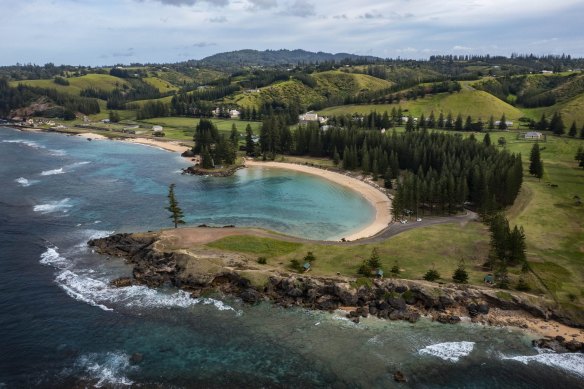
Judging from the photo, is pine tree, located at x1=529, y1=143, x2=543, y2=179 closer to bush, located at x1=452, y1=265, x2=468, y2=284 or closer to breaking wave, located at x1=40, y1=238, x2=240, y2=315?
bush, located at x1=452, y1=265, x2=468, y2=284

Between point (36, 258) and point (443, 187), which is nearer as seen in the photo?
point (36, 258)

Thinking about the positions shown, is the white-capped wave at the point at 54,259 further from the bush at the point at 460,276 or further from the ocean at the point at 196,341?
the bush at the point at 460,276

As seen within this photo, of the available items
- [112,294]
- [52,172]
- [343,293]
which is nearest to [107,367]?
[112,294]

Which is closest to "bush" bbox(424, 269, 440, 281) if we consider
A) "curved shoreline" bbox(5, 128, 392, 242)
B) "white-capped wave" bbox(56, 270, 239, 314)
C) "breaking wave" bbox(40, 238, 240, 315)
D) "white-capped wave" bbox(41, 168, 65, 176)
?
"curved shoreline" bbox(5, 128, 392, 242)

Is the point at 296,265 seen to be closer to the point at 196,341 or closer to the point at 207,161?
the point at 196,341

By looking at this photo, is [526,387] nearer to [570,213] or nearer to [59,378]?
[59,378]

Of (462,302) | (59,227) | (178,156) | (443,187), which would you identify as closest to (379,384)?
(462,302)
